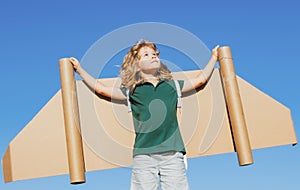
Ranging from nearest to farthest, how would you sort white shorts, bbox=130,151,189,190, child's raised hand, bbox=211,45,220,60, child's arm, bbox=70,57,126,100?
white shorts, bbox=130,151,189,190
child's arm, bbox=70,57,126,100
child's raised hand, bbox=211,45,220,60

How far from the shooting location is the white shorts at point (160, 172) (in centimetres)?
220

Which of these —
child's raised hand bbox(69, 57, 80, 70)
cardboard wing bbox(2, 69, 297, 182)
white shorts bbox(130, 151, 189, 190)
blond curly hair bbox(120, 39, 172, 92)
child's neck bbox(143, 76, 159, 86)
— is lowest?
white shorts bbox(130, 151, 189, 190)

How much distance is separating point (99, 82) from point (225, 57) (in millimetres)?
753

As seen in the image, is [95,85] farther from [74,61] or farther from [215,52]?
[215,52]

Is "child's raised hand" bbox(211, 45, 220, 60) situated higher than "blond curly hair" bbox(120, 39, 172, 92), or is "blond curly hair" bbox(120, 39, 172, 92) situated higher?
"child's raised hand" bbox(211, 45, 220, 60)

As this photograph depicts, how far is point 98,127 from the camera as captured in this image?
2475mm

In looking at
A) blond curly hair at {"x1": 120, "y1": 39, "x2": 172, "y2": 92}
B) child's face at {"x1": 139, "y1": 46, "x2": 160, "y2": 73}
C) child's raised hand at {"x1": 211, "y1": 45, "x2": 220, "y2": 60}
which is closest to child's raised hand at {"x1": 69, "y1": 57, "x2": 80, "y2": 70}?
blond curly hair at {"x1": 120, "y1": 39, "x2": 172, "y2": 92}

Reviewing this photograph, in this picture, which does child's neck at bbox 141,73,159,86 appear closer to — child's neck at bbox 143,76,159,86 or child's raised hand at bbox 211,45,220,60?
child's neck at bbox 143,76,159,86

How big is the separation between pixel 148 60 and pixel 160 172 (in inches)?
23.2

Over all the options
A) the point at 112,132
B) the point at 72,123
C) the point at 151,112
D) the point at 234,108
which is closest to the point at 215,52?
the point at 234,108

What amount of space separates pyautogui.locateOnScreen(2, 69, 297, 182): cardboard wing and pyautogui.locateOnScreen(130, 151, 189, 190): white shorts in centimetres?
16

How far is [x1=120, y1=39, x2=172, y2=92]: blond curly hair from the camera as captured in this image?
2.42m

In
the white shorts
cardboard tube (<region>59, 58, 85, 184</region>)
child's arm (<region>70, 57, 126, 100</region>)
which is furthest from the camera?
child's arm (<region>70, 57, 126, 100</region>)

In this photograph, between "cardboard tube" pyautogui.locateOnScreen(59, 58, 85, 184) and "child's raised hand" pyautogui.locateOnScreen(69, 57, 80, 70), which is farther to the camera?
"child's raised hand" pyautogui.locateOnScreen(69, 57, 80, 70)
